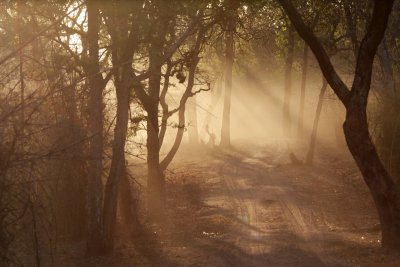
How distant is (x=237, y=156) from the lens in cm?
3139

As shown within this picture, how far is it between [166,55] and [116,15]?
1668 millimetres

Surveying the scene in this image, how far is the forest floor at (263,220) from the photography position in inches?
484

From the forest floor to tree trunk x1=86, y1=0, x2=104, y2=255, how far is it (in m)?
0.52

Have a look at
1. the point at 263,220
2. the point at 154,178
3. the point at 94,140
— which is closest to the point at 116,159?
the point at 94,140

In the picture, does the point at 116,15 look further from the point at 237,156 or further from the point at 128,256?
the point at 237,156

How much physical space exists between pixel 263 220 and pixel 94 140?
19.0 feet

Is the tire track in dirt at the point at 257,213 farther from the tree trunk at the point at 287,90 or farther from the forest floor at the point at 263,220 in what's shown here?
the tree trunk at the point at 287,90

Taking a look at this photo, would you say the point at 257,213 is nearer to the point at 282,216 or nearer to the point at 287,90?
the point at 282,216

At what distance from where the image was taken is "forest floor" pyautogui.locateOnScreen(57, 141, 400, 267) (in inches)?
484

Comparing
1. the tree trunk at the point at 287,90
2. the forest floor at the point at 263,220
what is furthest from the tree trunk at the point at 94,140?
the tree trunk at the point at 287,90

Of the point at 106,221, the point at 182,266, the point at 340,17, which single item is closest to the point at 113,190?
the point at 106,221

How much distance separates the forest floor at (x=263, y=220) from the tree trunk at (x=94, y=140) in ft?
1.71

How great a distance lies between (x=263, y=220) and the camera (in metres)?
16.5

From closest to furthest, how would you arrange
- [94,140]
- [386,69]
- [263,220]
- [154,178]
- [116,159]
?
1. [94,140]
2. [116,159]
3. [263,220]
4. [154,178]
5. [386,69]
